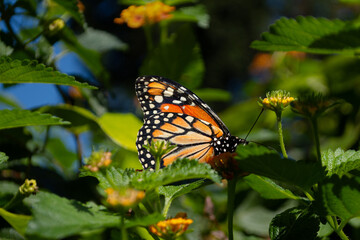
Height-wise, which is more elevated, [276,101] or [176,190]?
[276,101]

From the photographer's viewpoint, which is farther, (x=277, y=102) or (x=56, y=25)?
(x=56, y=25)

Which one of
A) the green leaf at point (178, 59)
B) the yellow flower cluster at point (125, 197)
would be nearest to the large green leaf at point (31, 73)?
the yellow flower cluster at point (125, 197)

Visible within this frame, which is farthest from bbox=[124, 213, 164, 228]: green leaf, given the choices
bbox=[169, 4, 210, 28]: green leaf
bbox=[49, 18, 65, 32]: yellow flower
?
bbox=[169, 4, 210, 28]: green leaf

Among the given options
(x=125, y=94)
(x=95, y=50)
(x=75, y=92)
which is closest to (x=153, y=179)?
(x=95, y=50)

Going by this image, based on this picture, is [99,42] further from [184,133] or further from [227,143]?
[227,143]

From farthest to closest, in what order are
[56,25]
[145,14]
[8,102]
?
[8,102], [145,14], [56,25]

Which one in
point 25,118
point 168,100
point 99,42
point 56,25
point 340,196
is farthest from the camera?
point 99,42

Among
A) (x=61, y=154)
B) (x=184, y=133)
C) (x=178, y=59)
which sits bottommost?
(x=61, y=154)

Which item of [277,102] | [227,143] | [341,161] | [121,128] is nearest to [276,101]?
Result: [277,102]
